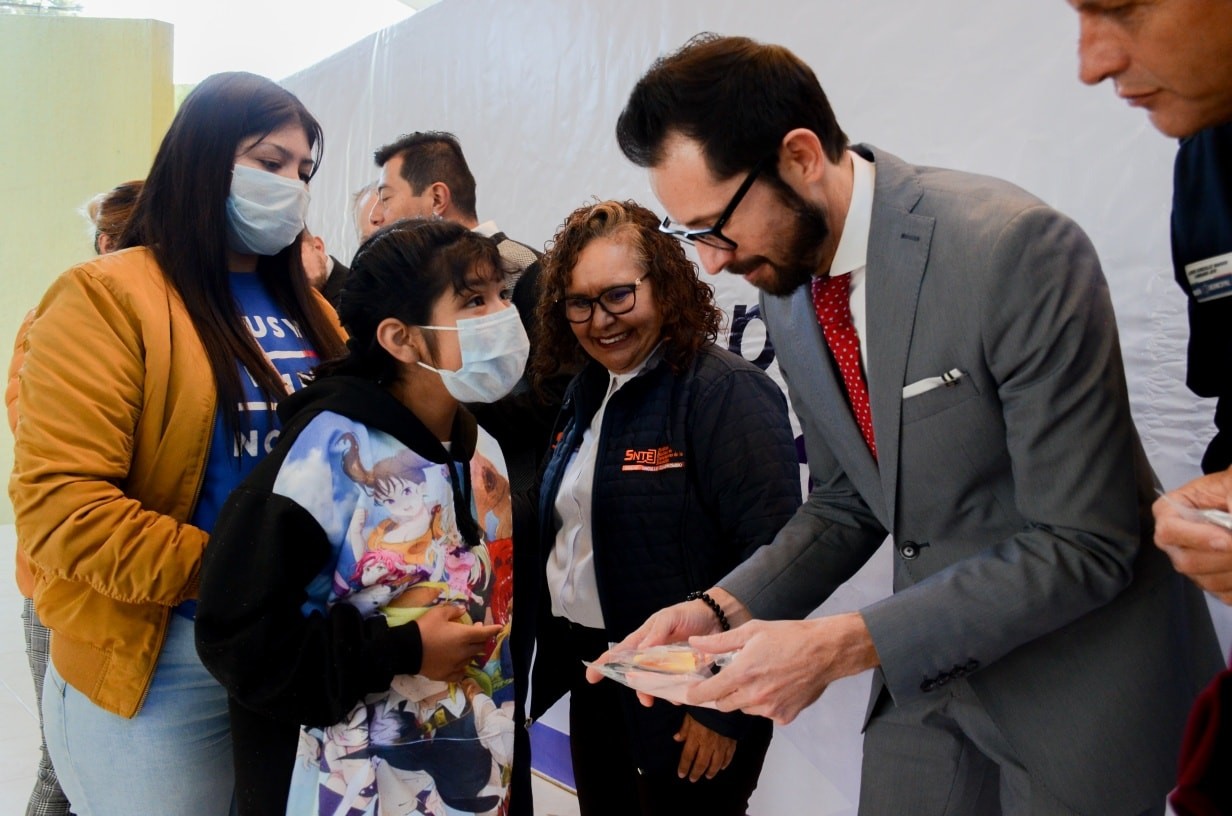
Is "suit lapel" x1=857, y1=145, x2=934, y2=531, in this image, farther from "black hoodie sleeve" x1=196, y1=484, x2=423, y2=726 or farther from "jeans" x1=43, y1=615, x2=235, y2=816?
"jeans" x1=43, y1=615, x2=235, y2=816

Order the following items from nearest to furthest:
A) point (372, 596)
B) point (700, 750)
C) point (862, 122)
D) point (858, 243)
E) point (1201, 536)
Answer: point (1201, 536), point (858, 243), point (372, 596), point (700, 750), point (862, 122)

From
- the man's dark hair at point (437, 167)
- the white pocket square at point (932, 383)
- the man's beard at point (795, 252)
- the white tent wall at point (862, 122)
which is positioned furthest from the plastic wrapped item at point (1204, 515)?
the man's dark hair at point (437, 167)

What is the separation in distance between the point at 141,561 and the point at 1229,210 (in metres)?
1.57

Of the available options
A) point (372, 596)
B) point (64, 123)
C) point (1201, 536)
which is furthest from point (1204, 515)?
point (64, 123)

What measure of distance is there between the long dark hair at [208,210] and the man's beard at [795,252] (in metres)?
0.91

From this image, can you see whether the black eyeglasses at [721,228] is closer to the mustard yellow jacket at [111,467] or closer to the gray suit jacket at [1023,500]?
the gray suit jacket at [1023,500]

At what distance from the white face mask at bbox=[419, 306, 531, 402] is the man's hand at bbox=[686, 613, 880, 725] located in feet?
2.68

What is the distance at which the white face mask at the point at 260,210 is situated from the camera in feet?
6.28

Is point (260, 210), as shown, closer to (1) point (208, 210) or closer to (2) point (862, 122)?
(1) point (208, 210)

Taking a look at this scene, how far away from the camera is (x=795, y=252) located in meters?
1.43

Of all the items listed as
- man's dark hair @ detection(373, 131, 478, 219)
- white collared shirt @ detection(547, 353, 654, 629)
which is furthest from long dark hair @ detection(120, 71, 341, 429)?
man's dark hair @ detection(373, 131, 478, 219)

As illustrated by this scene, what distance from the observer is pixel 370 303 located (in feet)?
6.13

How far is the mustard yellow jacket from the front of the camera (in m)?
1.62

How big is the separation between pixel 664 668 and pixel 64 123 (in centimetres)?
812
